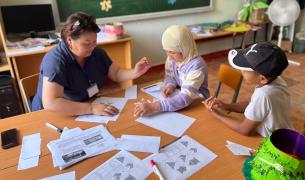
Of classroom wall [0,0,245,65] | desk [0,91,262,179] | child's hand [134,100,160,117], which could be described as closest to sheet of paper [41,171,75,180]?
desk [0,91,262,179]

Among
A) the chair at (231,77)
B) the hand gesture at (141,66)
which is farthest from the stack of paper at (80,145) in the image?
the chair at (231,77)

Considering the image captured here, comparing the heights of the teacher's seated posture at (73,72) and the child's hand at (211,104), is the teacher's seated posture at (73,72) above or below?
above

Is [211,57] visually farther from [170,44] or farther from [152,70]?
[170,44]

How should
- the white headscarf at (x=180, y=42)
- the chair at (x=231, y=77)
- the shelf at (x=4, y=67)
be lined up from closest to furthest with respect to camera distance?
the white headscarf at (x=180, y=42) < the chair at (x=231, y=77) < the shelf at (x=4, y=67)

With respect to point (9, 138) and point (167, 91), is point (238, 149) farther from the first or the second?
point (9, 138)

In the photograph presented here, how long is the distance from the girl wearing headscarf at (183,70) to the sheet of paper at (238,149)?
39 centimetres

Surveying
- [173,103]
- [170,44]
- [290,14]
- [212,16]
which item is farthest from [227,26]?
[173,103]

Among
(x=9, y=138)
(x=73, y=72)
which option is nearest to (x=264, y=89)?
(x=73, y=72)

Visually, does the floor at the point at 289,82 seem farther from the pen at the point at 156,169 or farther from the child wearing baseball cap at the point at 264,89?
the pen at the point at 156,169

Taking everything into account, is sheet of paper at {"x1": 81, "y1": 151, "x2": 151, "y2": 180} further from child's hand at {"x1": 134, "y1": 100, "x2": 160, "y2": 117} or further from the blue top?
the blue top

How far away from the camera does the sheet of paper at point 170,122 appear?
130 centimetres

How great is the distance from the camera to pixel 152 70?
4.24 meters

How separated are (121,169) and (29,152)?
17.6 inches

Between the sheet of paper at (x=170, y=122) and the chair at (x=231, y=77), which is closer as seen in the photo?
the sheet of paper at (x=170, y=122)
